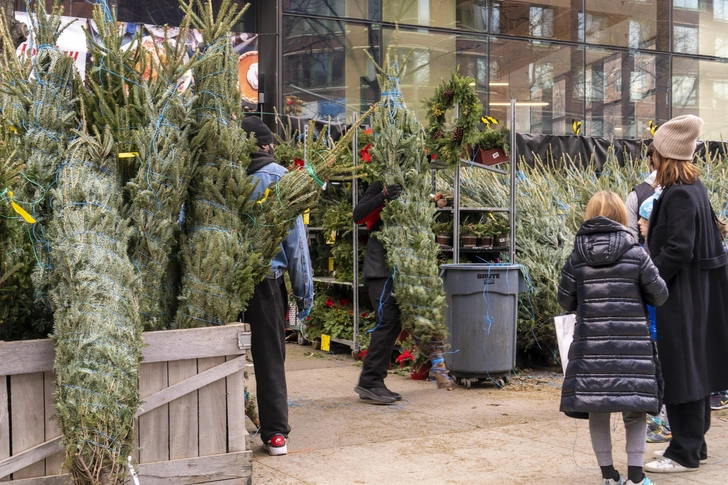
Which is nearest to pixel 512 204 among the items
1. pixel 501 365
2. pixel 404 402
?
pixel 501 365

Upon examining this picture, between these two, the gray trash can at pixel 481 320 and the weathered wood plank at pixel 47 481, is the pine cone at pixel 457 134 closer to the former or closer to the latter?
the gray trash can at pixel 481 320

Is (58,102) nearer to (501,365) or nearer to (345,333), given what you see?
(501,365)

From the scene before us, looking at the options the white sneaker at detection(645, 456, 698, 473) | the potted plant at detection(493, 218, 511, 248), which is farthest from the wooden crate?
the potted plant at detection(493, 218, 511, 248)

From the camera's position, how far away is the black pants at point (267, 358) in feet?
17.2

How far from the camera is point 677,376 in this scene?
4723 mm

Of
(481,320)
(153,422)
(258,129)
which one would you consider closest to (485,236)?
(481,320)

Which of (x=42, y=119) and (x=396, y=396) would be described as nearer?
(x=42, y=119)

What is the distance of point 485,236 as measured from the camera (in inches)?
321

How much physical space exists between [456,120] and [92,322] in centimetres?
425

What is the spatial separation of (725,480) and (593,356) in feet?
3.83

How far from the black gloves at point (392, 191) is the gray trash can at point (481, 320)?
0.92 m

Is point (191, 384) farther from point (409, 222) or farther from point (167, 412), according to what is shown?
point (409, 222)

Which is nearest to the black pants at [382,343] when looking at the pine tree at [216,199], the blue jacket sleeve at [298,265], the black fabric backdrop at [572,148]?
the blue jacket sleeve at [298,265]

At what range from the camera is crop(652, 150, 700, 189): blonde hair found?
4910mm
